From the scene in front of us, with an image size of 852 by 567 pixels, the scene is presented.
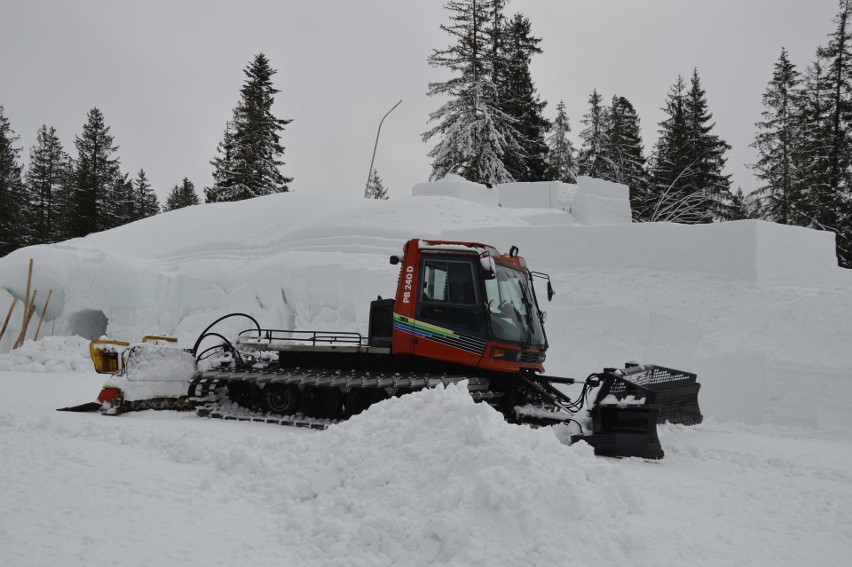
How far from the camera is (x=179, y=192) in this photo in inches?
2395

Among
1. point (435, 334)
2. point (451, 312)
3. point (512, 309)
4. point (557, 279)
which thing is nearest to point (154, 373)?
point (435, 334)

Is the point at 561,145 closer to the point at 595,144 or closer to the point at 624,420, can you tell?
the point at 595,144

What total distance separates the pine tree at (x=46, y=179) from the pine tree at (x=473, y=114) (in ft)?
110

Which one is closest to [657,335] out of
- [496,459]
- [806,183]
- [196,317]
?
[496,459]

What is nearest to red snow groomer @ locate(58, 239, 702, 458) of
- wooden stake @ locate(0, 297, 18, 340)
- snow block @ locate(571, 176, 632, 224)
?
wooden stake @ locate(0, 297, 18, 340)

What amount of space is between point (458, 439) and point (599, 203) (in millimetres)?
19635

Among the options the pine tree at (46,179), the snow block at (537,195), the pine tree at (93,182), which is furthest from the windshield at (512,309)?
the pine tree at (46,179)

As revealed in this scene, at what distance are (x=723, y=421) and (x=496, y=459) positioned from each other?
7583 millimetres

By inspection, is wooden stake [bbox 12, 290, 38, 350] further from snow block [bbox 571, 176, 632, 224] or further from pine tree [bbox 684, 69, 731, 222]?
pine tree [bbox 684, 69, 731, 222]

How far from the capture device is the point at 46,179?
50.4m

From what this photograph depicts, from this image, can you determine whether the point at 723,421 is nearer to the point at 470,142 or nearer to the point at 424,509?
the point at 424,509

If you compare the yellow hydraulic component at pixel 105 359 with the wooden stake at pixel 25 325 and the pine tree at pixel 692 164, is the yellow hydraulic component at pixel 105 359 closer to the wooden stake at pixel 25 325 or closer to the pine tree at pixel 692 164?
the wooden stake at pixel 25 325

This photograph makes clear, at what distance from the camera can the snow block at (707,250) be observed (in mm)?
12508

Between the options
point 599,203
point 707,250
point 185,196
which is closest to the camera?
point 707,250
